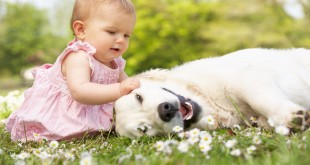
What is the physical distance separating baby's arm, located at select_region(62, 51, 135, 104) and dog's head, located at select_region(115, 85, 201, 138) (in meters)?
0.10

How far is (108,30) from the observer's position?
3.84 m

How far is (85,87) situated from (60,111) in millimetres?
491

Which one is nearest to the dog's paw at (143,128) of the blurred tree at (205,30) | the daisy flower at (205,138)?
the daisy flower at (205,138)

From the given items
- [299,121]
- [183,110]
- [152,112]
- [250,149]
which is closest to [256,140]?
[250,149]

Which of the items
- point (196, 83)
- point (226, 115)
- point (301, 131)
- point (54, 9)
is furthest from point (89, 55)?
point (54, 9)

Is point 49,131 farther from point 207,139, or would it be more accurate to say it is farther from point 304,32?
point 304,32

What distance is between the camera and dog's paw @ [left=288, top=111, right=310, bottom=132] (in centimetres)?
288

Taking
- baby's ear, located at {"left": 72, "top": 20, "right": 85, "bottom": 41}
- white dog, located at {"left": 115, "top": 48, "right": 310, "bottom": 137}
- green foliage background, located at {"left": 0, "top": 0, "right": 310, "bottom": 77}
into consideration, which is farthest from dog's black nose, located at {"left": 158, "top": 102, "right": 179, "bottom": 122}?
green foliage background, located at {"left": 0, "top": 0, "right": 310, "bottom": 77}

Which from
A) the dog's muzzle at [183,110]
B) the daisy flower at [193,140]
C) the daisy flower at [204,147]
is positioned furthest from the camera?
the dog's muzzle at [183,110]

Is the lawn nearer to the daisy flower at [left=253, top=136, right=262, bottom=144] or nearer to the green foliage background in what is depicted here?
the daisy flower at [left=253, top=136, right=262, bottom=144]

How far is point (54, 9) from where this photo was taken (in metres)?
46.9

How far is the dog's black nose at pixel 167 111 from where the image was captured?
3.15m

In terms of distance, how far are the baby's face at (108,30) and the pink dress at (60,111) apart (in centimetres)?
9

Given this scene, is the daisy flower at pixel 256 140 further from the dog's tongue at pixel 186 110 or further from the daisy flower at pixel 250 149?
the dog's tongue at pixel 186 110
